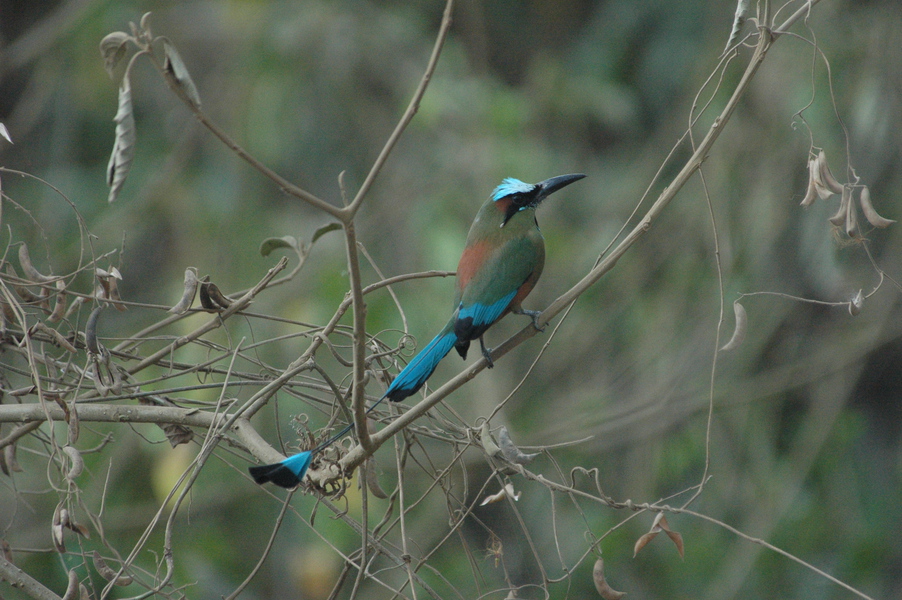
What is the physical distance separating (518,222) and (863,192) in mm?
1421

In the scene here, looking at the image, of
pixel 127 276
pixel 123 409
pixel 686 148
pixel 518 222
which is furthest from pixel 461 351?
pixel 127 276

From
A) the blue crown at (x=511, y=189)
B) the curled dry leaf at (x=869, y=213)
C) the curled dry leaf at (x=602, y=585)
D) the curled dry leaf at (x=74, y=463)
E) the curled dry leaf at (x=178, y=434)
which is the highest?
the curled dry leaf at (x=869, y=213)

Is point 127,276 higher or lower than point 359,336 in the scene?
lower

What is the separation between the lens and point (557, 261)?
228 inches

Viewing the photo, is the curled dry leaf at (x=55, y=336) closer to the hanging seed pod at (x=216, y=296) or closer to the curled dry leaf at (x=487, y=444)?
the hanging seed pod at (x=216, y=296)

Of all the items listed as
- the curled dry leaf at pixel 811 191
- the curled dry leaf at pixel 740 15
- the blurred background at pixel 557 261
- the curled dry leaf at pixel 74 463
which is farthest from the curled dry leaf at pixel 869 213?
the blurred background at pixel 557 261

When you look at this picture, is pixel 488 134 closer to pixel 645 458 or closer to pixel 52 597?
pixel 645 458

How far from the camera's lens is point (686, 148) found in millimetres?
6188

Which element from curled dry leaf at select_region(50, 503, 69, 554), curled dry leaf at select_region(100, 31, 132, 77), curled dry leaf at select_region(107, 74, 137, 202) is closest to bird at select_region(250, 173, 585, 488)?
curled dry leaf at select_region(50, 503, 69, 554)

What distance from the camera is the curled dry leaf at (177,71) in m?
1.23

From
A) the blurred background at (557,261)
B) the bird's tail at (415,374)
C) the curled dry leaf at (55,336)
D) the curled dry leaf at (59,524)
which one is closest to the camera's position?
the curled dry leaf at (59,524)

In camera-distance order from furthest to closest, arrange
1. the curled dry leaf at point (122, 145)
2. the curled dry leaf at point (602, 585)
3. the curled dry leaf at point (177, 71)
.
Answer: the curled dry leaf at point (602, 585)
the curled dry leaf at point (122, 145)
the curled dry leaf at point (177, 71)

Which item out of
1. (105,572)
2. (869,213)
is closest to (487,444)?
(105,572)

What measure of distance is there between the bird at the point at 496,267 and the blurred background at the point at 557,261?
156cm
